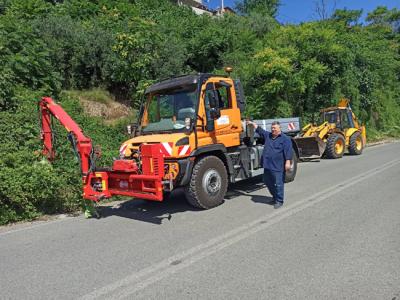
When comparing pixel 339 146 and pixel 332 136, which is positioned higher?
pixel 332 136

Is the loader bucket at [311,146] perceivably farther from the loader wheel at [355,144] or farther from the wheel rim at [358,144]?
the wheel rim at [358,144]

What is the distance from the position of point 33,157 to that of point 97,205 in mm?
1769

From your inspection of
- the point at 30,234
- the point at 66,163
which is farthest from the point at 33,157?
the point at 30,234

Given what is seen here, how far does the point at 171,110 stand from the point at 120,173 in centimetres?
183

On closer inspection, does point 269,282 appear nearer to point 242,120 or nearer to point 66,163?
point 242,120

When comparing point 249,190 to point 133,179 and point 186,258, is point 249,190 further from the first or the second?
point 186,258

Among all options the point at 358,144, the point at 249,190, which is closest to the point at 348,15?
the point at 358,144

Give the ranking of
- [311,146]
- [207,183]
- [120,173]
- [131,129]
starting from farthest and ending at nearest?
[311,146], [131,129], [207,183], [120,173]

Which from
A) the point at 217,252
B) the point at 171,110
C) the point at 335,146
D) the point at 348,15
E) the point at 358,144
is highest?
the point at 348,15

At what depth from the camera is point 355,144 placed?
17.5 metres

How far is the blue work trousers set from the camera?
769cm

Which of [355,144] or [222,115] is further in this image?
[355,144]

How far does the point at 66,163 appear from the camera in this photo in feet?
30.7

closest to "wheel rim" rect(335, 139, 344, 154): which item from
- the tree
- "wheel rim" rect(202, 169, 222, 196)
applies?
"wheel rim" rect(202, 169, 222, 196)
